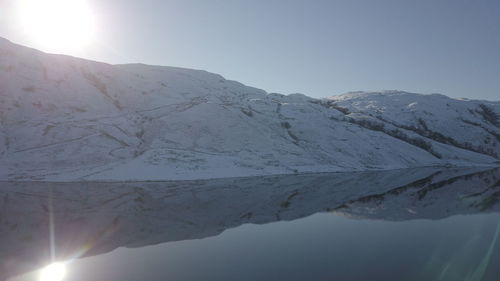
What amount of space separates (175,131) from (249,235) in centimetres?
6247

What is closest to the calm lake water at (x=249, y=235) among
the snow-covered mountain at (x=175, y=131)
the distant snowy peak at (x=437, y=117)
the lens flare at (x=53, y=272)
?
the lens flare at (x=53, y=272)

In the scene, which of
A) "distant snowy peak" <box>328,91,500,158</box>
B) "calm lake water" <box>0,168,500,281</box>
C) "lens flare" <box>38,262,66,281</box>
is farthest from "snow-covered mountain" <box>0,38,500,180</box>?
"lens flare" <box>38,262,66,281</box>

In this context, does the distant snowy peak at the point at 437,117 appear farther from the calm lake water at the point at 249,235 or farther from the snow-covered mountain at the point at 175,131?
the calm lake water at the point at 249,235

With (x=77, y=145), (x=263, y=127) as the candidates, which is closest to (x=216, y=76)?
(x=263, y=127)

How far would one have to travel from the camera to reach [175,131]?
8156cm

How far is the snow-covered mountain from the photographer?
6300 cm

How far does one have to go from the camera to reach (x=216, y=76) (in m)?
168

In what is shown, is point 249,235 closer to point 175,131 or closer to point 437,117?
point 175,131

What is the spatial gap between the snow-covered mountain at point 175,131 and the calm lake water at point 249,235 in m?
21.6

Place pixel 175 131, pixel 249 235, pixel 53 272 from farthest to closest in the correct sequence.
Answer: pixel 175 131, pixel 249 235, pixel 53 272

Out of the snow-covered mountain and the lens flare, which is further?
the snow-covered mountain

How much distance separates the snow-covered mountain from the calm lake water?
2162cm

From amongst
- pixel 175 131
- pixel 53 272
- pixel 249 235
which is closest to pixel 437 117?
pixel 175 131

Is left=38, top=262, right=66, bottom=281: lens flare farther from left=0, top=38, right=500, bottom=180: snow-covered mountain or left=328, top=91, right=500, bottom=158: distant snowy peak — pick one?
left=328, top=91, right=500, bottom=158: distant snowy peak
